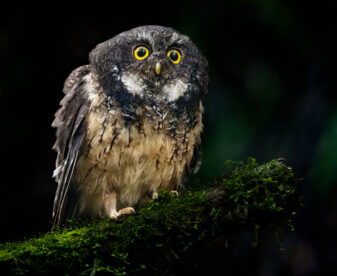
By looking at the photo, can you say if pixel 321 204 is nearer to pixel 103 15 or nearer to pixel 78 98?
pixel 78 98

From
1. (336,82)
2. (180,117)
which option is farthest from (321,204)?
(180,117)

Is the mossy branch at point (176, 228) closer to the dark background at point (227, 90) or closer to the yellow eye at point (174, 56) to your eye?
the yellow eye at point (174, 56)

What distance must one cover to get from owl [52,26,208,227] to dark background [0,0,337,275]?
122cm

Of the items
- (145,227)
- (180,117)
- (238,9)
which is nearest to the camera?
(145,227)

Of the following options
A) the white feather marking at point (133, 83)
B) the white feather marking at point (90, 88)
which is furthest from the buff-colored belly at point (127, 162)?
the white feather marking at point (133, 83)

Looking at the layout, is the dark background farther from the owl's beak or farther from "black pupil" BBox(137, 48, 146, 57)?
the owl's beak

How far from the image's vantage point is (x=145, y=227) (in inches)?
92.6

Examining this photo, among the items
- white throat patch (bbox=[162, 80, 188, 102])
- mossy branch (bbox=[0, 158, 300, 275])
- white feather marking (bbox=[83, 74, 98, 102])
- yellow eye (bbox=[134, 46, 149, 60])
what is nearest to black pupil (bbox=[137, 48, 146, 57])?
yellow eye (bbox=[134, 46, 149, 60])

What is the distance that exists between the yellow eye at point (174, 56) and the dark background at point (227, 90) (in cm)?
122

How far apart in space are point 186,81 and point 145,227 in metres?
1.16

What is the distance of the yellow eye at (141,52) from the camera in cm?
293

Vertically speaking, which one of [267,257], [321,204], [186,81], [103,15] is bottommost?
[267,257]

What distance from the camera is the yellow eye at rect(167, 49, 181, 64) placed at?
9.96ft

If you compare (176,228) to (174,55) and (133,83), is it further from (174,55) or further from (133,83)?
(174,55)
